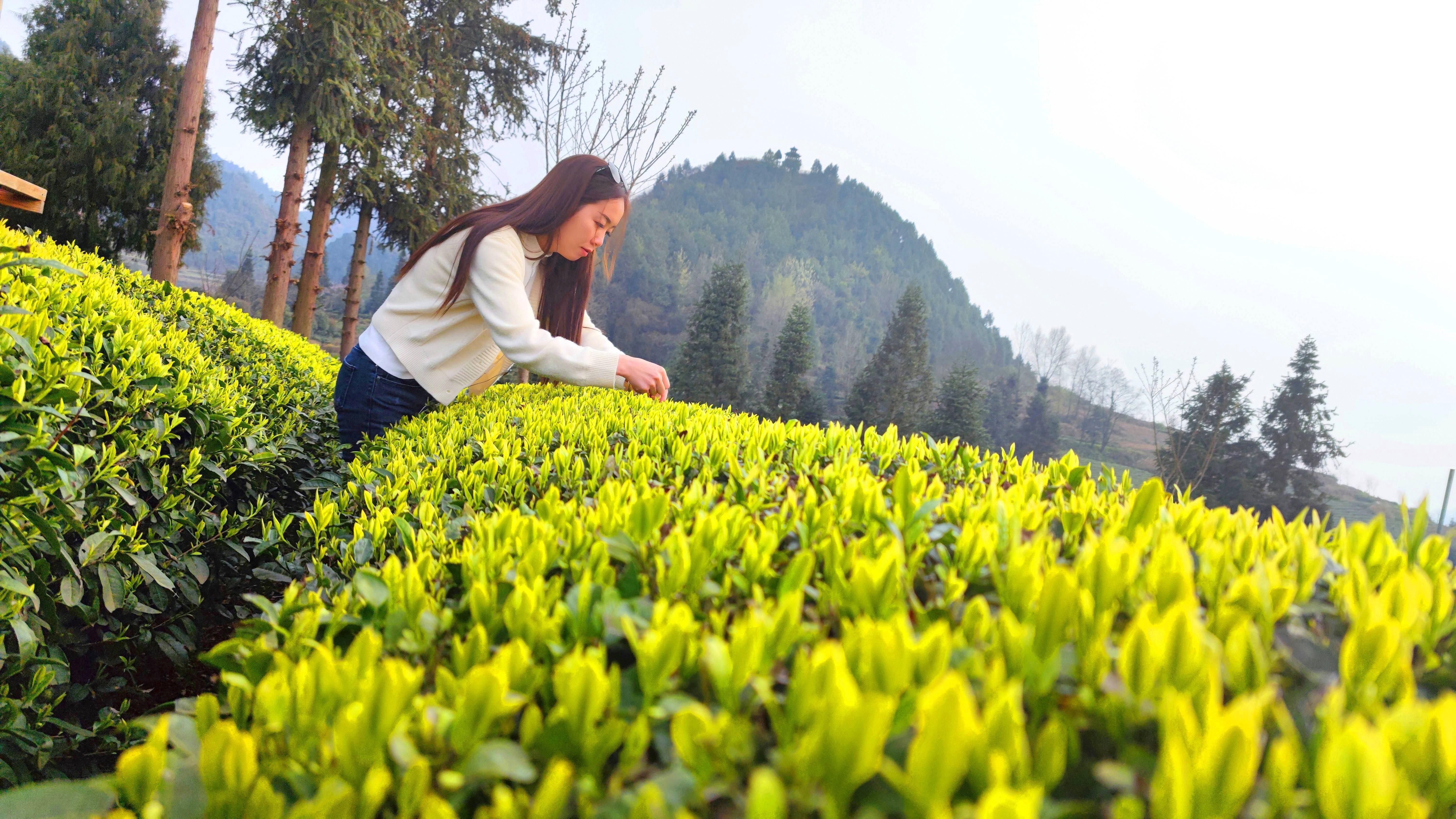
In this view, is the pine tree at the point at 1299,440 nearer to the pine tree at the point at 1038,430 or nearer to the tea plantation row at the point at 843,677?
the pine tree at the point at 1038,430

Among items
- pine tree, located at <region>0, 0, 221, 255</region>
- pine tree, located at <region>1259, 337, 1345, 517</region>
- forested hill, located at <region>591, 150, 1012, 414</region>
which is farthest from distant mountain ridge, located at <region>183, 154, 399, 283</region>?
pine tree, located at <region>1259, 337, 1345, 517</region>

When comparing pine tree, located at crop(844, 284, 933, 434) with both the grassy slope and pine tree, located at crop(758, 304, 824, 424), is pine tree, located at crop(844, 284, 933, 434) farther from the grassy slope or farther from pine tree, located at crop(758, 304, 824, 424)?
the grassy slope

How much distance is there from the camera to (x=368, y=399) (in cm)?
345

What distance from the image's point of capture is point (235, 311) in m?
5.61

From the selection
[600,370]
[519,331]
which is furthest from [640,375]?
[519,331]

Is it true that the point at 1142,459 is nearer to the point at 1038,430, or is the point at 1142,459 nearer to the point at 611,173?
the point at 1038,430

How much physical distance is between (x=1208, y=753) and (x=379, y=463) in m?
2.69

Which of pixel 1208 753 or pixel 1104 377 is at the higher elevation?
pixel 1104 377

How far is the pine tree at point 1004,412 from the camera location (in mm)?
60312

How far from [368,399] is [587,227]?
4.44ft

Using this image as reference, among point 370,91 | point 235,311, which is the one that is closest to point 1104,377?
point 370,91

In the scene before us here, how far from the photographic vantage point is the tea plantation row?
0.60 m

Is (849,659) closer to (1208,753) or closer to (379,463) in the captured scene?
(1208,753)

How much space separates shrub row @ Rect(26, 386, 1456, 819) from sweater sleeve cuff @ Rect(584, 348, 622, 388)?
167cm
